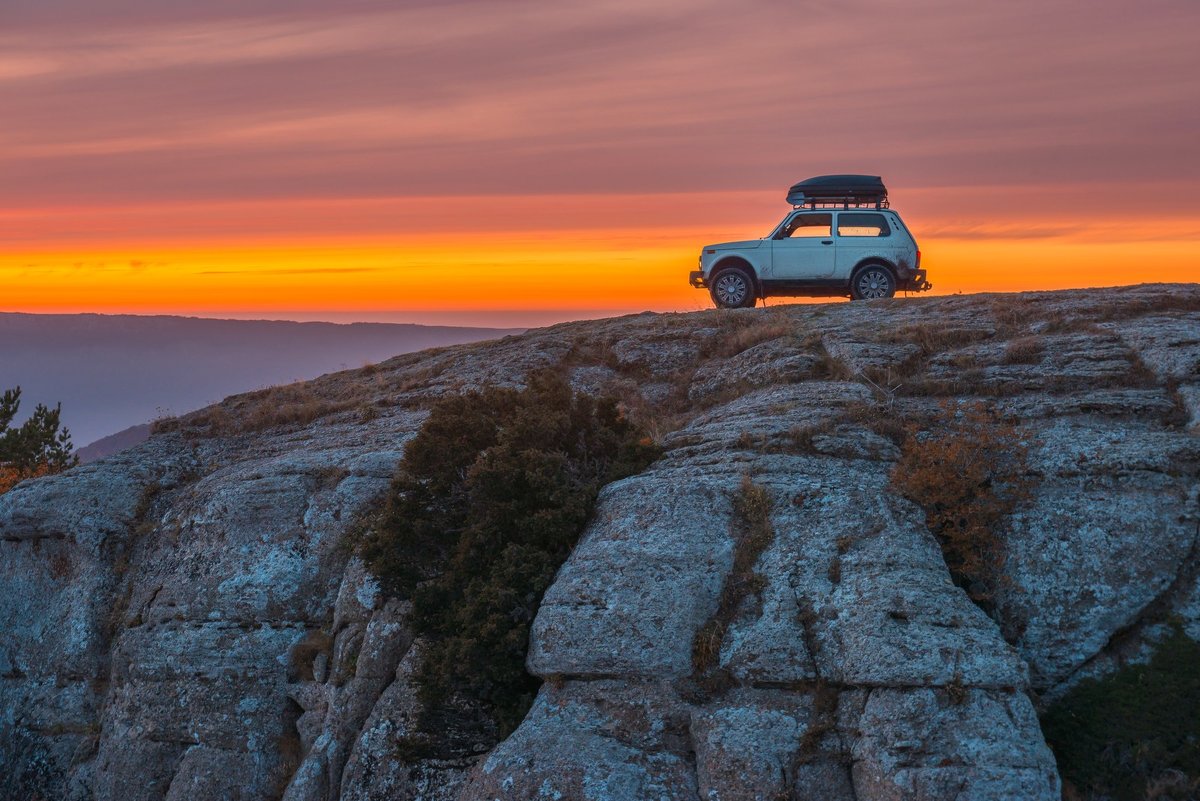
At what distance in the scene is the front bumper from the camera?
1069 inches

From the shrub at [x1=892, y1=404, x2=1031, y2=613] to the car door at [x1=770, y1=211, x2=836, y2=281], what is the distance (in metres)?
11.2

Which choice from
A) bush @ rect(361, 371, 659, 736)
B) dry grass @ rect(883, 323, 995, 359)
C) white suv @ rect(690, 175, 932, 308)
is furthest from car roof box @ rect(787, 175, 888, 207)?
bush @ rect(361, 371, 659, 736)

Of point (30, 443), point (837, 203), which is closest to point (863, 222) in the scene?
point (837, 203)

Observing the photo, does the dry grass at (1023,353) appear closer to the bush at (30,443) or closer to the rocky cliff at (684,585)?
the rocky cliff at (684,585)

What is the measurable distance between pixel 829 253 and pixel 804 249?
0.59m

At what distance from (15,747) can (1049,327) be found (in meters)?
19.7

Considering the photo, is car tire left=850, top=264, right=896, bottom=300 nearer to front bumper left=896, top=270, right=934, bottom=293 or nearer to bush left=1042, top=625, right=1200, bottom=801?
front bumper left=896, top=270, right=934, bottom=293

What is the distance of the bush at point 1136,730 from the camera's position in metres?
12.0

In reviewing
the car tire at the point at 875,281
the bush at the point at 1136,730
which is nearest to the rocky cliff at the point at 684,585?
the bush at the point at 1136,730

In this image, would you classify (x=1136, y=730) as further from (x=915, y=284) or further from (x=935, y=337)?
(x=915, y=284)

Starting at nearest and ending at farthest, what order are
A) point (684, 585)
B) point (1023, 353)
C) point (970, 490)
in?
point (684, 585) < point (970, 490) < point (1023, 353)

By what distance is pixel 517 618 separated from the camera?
14406 millimetres

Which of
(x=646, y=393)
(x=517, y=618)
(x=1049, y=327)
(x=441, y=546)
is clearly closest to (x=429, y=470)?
(x=441, y=546)

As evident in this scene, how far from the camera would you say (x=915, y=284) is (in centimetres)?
2736
